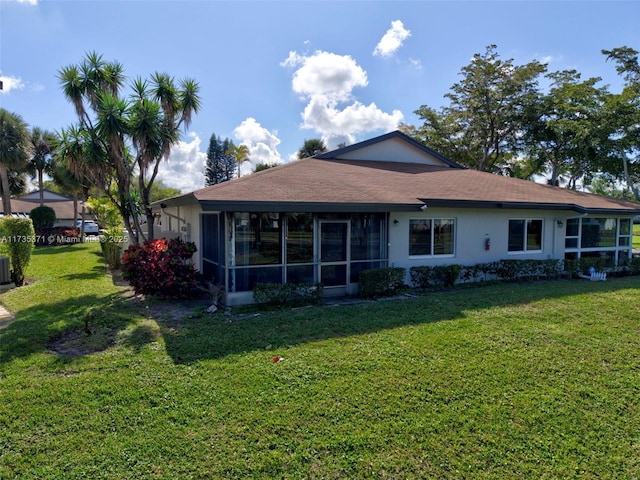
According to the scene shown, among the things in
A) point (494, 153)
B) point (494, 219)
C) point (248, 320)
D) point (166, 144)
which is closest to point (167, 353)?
point (248, 320)

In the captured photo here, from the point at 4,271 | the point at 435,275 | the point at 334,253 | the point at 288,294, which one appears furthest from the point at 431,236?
the point at 4,271

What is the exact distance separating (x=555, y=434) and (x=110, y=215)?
19.9 m

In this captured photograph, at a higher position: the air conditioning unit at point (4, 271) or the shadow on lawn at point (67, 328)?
the air conditioning unit at point (4, 271)

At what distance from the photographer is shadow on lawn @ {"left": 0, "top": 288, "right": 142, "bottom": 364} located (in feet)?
20.2

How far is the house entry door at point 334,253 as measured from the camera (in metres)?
10.1

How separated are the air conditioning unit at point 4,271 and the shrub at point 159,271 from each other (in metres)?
4.19

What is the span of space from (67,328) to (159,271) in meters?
2.62

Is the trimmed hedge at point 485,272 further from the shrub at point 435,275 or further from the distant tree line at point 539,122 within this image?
the distant tree line at point 539,122

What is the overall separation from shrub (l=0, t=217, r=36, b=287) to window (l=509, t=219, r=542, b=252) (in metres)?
15.8

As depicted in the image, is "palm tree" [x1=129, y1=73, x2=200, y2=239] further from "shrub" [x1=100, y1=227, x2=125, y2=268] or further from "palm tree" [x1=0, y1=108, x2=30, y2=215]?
"palm tree" [x1=0, y1=108, x2=30, y2=215]

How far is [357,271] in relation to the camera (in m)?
10.6

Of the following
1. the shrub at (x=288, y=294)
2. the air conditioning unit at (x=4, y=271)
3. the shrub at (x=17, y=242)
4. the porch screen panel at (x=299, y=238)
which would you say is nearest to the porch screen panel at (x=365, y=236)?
the porch screen panel at (x=299, y=238)

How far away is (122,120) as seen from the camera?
11562 millimetres

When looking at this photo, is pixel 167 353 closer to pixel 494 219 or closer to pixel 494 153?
pixel 494 219
